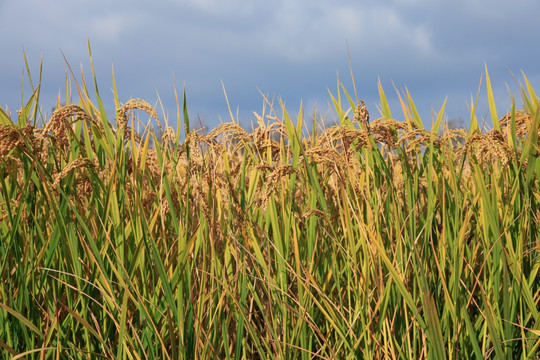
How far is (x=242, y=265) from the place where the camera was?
1.89m

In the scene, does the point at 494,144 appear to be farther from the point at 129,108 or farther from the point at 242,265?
the point at 129,108

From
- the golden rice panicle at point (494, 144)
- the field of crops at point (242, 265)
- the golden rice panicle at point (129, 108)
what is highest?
the golden rice panicle at point (129, 108)

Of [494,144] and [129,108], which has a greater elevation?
[129,108]

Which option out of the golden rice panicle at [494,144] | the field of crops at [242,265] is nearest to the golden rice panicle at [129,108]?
the field of crops at [242,265]

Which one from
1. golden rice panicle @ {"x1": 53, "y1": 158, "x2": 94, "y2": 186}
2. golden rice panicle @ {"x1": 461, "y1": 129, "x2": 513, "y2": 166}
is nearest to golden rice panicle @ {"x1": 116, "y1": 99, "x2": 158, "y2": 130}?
golden rice panicle @ {"x1": 53, "y1": 158, "x2": 94, "y2": 186}

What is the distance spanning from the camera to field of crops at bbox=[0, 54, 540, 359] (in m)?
1.85

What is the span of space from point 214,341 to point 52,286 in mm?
799

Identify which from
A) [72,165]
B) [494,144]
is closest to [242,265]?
[72,165]

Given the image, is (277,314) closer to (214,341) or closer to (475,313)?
(214,341)

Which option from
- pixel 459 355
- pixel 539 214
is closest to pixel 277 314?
pixel 459 355

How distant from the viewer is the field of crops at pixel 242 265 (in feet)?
6.08

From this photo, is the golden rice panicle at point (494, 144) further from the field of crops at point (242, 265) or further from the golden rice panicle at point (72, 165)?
the golden rice panicle at point (72, 165)

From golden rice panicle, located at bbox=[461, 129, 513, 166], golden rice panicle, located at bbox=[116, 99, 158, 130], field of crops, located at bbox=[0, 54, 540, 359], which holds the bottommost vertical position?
field of crops, located at bbox=[0, 54, 540, 359]

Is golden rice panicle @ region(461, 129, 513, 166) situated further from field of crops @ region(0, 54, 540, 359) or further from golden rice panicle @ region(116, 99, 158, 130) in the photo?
golden rice panicle @ region(116, 99, 158, 130)
